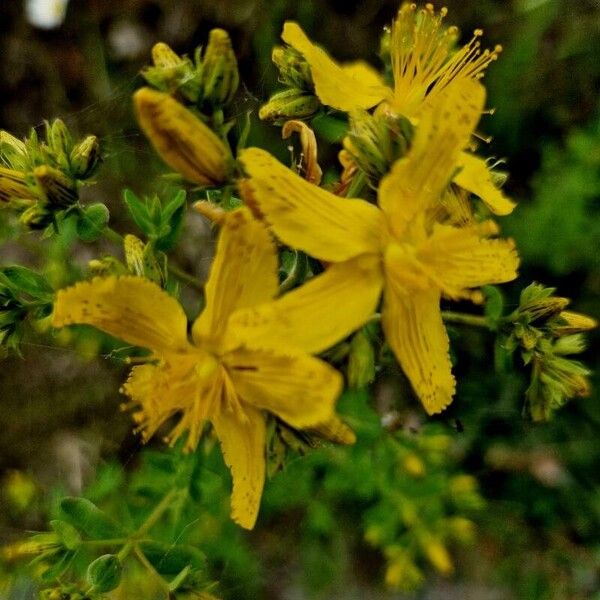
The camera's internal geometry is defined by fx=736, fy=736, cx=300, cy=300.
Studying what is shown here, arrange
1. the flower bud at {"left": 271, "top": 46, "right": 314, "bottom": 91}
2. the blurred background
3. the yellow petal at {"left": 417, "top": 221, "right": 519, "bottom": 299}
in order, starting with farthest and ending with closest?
the blurred background < the flower bud at {"left": 271, "top": 46, "right": 314, "bottom": 91} < the yellow petal at {"left": 417, "top": 221, "right": 519, "bottom": 299}

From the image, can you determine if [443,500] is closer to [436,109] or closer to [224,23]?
[436,109]

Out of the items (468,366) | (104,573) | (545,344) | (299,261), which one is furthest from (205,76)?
(468,366)

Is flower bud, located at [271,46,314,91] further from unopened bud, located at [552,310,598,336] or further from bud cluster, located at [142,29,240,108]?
unopened bud, located at [552,310,598,336]

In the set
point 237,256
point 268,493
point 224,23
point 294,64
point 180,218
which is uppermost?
point 294,64

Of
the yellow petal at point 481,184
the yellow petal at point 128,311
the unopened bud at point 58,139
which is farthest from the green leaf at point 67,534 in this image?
the yellow petal at point 481,184

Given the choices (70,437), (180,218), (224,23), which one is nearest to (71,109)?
(224,23)

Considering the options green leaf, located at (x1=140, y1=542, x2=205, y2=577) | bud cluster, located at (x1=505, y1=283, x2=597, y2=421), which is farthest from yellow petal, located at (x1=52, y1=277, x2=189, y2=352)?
bud cluster, located at (x1=505, y1=283, x2=597, y2=421)

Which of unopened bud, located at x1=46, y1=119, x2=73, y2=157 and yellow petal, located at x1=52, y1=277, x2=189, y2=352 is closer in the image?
yellow petal, located at x1=52, y1=277, x2=189, y2=352

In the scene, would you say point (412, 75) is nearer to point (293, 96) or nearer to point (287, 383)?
point (293, 96)
